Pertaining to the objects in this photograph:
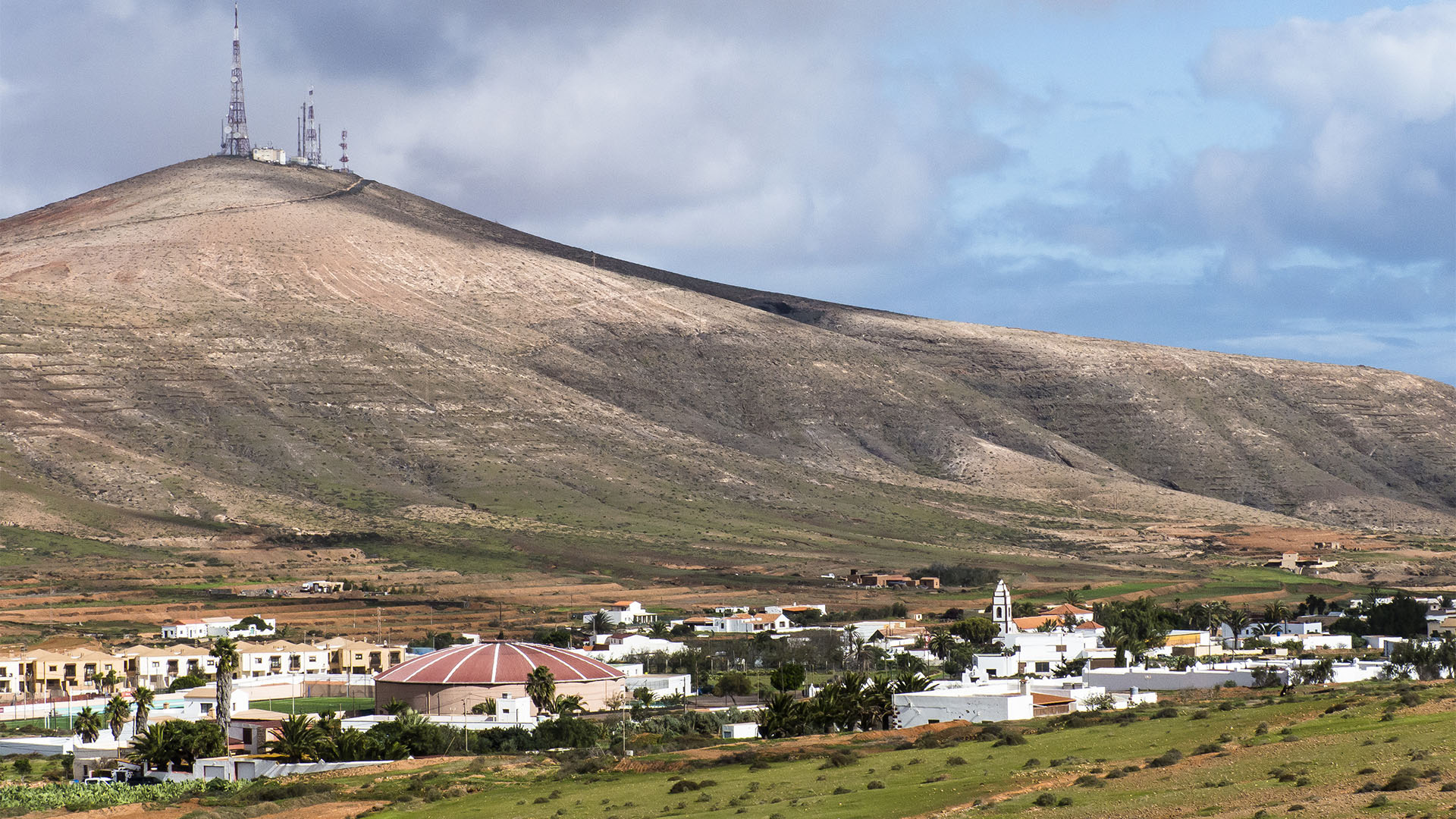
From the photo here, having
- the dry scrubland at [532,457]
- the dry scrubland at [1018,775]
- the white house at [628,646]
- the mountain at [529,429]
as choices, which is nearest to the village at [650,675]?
the white house at [628,646]

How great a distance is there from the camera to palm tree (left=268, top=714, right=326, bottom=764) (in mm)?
49312

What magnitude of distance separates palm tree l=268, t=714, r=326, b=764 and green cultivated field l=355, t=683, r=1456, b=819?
4378 millimetres

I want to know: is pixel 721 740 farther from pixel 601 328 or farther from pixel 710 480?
pixel 601 328

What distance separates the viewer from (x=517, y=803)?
3931cm

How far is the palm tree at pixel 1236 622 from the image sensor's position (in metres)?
82.4

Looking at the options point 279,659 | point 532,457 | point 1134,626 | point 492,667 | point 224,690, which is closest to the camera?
point 224,690

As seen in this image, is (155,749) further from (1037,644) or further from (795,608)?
(795,608)

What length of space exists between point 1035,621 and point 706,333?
109 m

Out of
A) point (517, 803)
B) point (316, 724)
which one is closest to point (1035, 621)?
point (316, 724)

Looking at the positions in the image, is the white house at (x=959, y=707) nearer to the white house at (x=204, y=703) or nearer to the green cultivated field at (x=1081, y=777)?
the green cultivated field at (x=1081, y=777)

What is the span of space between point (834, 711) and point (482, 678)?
52.4 ft

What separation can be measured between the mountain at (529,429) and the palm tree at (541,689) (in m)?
61.0

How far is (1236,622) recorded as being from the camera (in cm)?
8762

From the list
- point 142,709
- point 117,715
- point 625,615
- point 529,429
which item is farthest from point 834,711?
point 529,429
